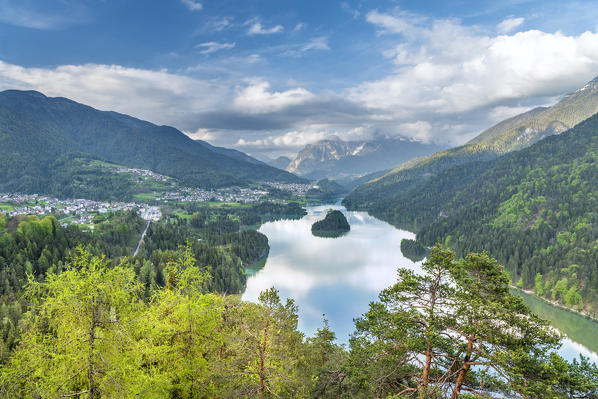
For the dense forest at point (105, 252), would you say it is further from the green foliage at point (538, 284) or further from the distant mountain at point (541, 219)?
the green foliage at point (538, 284)

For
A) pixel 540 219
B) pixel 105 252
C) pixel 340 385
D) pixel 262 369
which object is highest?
pixel 540 219

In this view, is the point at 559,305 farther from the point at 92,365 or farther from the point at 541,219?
the point at 92,365

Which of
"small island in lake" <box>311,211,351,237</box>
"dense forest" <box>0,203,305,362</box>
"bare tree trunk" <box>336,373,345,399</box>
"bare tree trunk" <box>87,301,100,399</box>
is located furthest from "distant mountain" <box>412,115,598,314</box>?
"bare tree trunk" <box>87,301,100,399</box>

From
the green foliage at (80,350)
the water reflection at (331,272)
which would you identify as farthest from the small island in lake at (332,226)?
the green foliage at (80,350)

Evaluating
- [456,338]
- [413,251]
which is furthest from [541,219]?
[456,338]

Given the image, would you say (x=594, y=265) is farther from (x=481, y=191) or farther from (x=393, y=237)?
(x=481, y=191)

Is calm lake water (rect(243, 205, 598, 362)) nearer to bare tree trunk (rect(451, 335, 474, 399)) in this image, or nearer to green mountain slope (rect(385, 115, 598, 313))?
green mountain slope (rect(385, 115, 598, 313))

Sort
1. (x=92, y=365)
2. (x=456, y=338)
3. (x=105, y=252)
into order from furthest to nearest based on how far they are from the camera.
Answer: (x=105, y=252) → (x=456, y=338) → (x=92, y=365)
